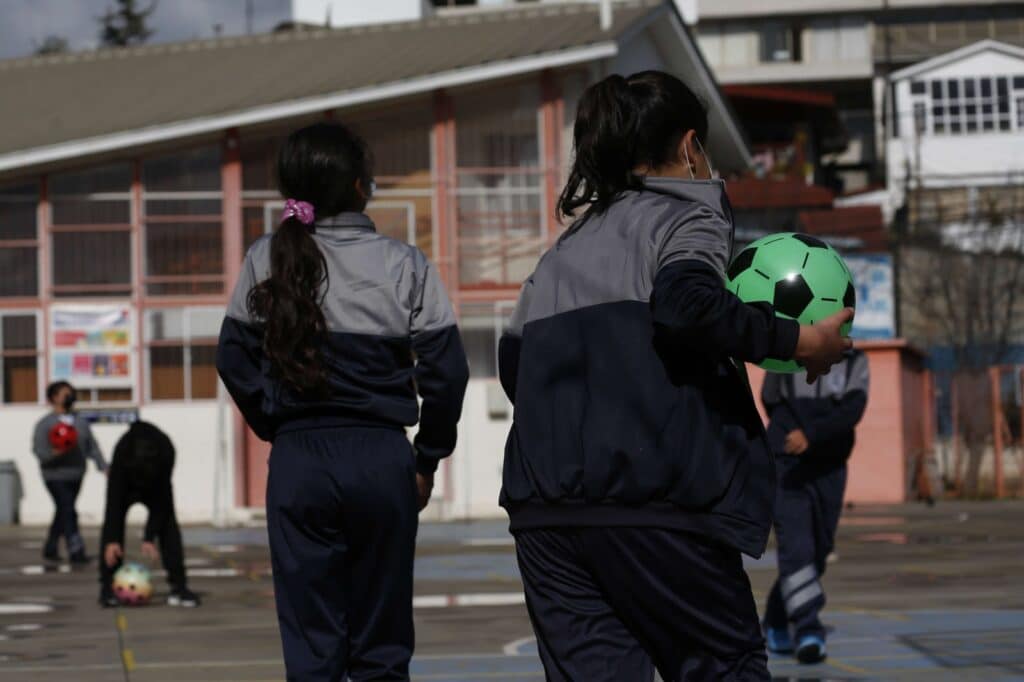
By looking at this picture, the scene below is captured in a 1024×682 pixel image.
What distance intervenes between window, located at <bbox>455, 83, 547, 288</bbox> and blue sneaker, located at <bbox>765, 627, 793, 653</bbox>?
21.0m

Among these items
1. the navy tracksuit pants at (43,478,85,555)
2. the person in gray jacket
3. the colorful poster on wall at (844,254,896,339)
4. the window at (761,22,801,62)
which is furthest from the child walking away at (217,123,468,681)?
the window at (761,22,801,62)

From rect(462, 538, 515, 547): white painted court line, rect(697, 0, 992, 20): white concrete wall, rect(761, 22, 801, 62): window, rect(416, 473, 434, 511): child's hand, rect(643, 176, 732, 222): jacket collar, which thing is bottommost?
rect(462, 538, 515, 547): white painted court line

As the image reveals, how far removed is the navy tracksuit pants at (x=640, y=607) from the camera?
4348 millimetres

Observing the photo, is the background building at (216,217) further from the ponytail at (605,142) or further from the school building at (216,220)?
the ponytail at (605,142)

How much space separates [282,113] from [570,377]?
85.7 feet

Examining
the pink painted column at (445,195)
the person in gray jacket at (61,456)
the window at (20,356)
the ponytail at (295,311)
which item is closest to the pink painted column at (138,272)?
the window at (20,356)

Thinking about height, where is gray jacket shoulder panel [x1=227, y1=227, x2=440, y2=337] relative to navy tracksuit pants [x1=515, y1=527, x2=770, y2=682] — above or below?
above

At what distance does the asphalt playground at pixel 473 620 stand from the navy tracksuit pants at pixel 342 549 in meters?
3.81

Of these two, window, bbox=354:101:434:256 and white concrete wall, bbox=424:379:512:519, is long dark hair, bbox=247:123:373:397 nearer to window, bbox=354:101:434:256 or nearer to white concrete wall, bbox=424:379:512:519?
white concrete wall, bbox=424:379:512:519

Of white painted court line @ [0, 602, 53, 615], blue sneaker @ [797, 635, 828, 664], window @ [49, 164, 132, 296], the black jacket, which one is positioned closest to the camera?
blue sneaker @ [797, 635, 828, 664]

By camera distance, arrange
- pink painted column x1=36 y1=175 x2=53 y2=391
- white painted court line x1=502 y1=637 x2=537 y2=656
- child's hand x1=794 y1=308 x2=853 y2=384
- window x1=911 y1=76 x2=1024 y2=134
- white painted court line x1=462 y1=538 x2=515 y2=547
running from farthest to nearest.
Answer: window x1=911 y1=76 x2=1024 y2=134 → pink painted column x1=36 y1=175 x2=53 y2=391 → white painted court line x1=462 y1=538 x2=515 y2=547 → white painted court line x1=502 y1=637 x2=537 y2=656 → child's hand x1=794 y1=308 x2=853 y2=384

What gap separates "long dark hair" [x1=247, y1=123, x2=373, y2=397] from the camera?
18.2ft

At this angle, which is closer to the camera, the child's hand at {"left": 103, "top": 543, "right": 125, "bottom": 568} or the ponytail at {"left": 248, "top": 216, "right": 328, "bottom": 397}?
the ponytail at {"left": 248, "top": 216, "right": 328, "bottom": 397}

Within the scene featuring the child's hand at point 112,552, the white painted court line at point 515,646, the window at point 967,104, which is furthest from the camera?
the window at point 967,104
